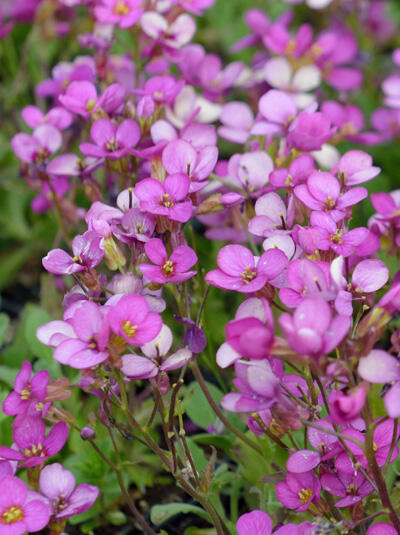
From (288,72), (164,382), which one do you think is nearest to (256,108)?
(288,72)

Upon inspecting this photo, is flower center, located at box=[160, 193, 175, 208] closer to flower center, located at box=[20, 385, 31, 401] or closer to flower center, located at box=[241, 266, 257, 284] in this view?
flower center, located at box=[241, 266, 257, 284]

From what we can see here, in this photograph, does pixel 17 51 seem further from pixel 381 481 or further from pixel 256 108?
pixel 381 481

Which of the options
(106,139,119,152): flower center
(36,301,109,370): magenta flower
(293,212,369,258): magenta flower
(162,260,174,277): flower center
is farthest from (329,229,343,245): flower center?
(106,139,119,152): flower center

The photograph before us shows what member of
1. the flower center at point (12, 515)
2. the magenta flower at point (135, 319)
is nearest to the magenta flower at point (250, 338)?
the magenta flower at point (135, 319)

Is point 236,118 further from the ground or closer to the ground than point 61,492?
further from the ground

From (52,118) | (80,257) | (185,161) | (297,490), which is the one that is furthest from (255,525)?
(52,118)

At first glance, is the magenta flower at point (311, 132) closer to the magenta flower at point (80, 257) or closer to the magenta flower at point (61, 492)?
the magenta flower at point (80, 257)

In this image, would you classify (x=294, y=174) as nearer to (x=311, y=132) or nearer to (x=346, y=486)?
(x=311, y=132)

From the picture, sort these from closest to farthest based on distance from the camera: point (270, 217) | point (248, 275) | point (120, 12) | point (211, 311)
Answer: point (248, 275), point (270, 217), point (120, 12), point (211, 311)
